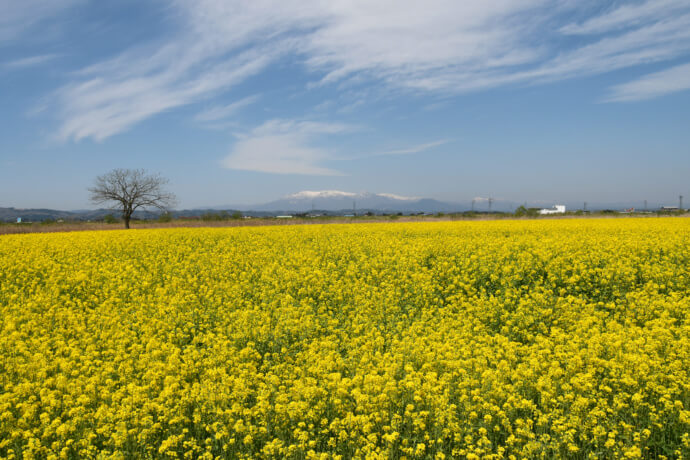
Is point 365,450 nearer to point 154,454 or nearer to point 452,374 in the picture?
point 452,374

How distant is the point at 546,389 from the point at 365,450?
2.66m

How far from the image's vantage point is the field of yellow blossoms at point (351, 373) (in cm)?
430

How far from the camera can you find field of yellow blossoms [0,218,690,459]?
430 cm

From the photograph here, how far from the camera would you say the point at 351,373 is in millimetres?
5715

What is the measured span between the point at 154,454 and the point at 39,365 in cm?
279

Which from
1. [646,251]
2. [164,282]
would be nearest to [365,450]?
[164,282]

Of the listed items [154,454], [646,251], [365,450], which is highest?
[646,251]

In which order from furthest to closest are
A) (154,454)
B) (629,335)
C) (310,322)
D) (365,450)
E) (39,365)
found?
(310,322), (629,335), (39,365), (154,454), (365,450)

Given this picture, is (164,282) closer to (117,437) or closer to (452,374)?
(117,437)

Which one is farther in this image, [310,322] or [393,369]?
[310,322]

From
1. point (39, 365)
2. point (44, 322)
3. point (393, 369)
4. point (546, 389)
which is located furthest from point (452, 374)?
point (44, 322)

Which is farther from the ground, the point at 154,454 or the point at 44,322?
the point at 44,322

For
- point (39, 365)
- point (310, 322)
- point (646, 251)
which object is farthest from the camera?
point (646, 251)

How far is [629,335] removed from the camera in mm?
6625
